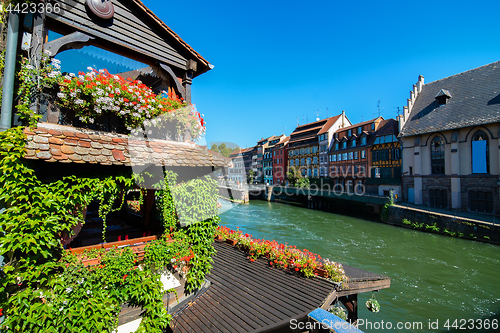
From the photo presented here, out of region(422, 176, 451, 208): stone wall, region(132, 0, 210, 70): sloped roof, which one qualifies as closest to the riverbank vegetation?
region(132, 0, 210, 70): sloped roof

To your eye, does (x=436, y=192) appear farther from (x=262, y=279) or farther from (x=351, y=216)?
(x=262, y=279)

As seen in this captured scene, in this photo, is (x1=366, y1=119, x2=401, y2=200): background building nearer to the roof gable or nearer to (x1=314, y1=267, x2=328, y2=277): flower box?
(x1=314, y1=267, x2=328, y2=277): flower box

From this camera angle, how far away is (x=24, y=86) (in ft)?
11.8

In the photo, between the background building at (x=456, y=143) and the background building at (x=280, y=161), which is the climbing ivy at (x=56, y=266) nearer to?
the background building at (x=456, y=143)

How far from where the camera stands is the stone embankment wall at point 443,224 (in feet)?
58.5

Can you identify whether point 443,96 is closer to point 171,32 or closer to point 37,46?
point 171,32

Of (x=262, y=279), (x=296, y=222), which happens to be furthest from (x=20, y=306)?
(x=296, y=222)

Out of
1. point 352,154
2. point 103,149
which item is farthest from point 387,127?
point 103,149

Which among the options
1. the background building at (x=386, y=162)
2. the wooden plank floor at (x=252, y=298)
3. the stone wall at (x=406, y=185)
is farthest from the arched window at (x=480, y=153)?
the wooden plank floor at (x=252, y=298)

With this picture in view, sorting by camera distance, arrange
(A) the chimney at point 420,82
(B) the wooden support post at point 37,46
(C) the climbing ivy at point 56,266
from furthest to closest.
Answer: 1. (A) the chimney at point 420,82
2. (B) the wooden support post at point 37,46
3. (C) the climbing ivy at point 56,266

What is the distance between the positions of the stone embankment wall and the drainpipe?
25760mm

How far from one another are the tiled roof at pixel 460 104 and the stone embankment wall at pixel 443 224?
9489 millimetres

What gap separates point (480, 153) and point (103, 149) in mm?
30159

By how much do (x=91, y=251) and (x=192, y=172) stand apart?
2.23m
